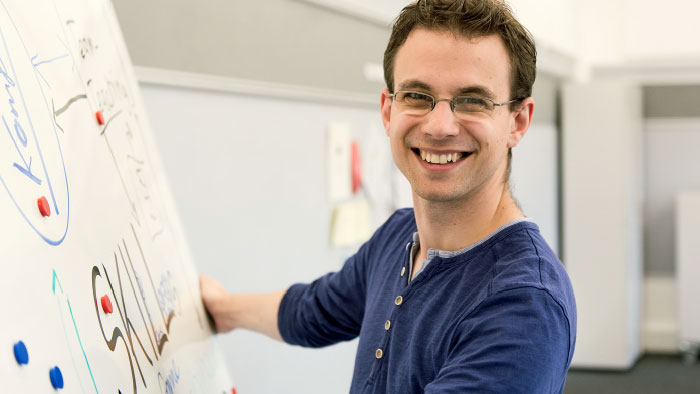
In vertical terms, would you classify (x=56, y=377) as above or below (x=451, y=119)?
below

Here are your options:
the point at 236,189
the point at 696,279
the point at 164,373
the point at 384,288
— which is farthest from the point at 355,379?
the point at 696,279

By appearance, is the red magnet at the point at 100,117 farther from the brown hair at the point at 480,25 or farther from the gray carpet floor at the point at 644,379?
the gray carpet floor at the point at 644,379

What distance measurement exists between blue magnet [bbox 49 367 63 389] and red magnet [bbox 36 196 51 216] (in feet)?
0.39

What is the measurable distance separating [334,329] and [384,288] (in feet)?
0.56

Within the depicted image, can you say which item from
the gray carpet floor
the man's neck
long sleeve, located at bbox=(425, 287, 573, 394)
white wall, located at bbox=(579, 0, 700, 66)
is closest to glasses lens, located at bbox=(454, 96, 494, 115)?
the man's neck

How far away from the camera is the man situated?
0.77 meters

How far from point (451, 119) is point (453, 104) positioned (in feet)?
0.06

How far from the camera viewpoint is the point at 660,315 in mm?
4219

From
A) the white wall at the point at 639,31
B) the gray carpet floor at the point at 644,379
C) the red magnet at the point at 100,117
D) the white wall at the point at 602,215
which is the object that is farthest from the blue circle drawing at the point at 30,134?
the white wall at the point at 639,31

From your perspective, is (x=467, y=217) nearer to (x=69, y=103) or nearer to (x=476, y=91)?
(x=476, y=91)

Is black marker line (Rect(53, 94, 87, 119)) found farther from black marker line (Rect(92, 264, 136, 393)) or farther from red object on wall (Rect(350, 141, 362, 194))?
red object on wall (Rect(350, 141, 362, 194))

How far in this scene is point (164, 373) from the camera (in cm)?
84

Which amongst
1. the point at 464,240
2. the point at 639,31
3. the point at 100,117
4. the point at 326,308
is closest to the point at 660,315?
the point at 639,31

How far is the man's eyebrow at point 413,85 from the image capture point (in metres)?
0.89
